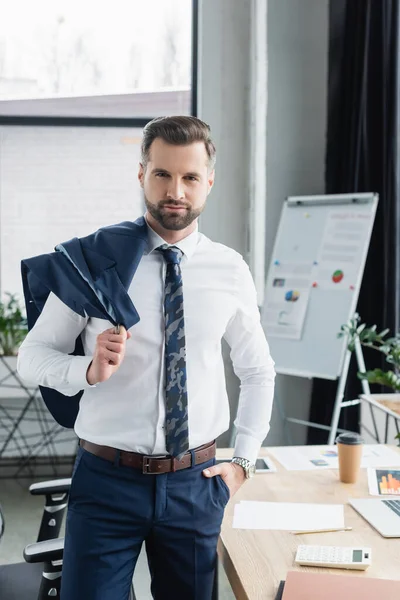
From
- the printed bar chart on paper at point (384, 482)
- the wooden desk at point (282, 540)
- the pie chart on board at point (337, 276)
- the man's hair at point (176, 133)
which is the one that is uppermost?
the man's hair at point (176, 133)

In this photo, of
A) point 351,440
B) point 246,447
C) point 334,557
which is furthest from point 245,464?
point 351,440

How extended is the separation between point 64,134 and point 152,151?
3.25 meters

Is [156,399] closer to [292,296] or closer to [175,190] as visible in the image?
[175,190]

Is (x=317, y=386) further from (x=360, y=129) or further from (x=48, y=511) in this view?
(x=48, y=511)

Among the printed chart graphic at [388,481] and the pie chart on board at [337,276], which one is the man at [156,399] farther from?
the pie chart on board at [337,276]

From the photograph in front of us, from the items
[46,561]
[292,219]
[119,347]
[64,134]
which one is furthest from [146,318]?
[64,134]

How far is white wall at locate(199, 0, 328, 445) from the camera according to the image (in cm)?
438

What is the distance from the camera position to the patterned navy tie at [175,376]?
1440mm

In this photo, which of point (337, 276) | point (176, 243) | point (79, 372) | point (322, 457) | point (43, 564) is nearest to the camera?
point (79, 372)

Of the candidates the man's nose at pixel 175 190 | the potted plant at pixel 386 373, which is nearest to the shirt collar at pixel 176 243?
the man's nose at pixel 175 190

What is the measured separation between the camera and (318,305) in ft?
12.7

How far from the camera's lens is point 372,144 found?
156 inches

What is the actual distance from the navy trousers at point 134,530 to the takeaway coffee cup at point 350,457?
1.85ft

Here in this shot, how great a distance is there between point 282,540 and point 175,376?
436 millimetres
